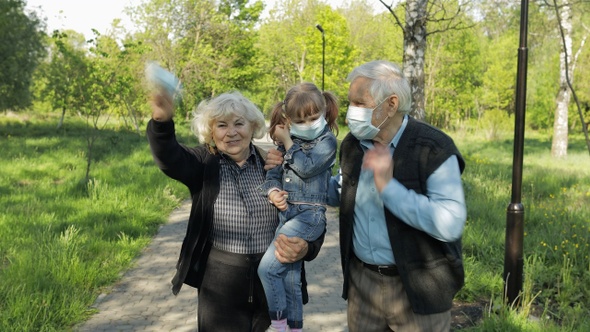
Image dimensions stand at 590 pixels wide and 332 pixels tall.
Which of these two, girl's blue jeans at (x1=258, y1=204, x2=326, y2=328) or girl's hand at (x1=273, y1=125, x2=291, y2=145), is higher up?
girl's hand at (x1=273, y1=125, x2=291, y2=145)

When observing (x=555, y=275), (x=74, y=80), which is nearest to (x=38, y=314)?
(x=555, y=275)

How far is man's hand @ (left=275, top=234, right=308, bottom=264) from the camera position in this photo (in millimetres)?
2980

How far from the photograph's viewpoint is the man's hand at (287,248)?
9.78 feet

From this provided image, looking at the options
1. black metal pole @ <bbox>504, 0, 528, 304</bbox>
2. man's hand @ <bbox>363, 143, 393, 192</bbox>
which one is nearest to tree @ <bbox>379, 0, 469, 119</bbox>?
black metal pole @ <bbox>504, 0, 528, 304</bbox>

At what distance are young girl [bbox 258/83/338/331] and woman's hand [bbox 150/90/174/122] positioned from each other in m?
0.60

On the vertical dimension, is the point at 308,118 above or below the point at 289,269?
above

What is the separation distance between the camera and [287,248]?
2979mm

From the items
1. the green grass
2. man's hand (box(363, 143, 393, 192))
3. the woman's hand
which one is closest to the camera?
man's hand (box(363, 143, 393, 192))

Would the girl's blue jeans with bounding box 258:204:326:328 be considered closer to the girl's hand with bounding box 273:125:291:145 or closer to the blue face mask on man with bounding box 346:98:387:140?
the girl's hand with bounding box 273:125:291:145

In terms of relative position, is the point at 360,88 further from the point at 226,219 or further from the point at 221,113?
the point at 226,219

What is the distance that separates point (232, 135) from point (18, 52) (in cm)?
3087

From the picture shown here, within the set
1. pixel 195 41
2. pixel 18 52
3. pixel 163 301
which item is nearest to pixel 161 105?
pixel 163 301

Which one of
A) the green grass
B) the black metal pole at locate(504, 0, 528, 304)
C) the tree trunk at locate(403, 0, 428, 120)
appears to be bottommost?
the green grass

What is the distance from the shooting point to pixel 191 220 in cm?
310
